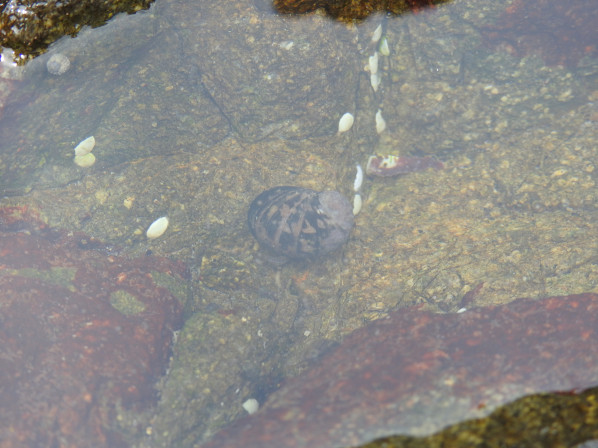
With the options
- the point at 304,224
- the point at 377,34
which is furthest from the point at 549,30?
the point at 304,224

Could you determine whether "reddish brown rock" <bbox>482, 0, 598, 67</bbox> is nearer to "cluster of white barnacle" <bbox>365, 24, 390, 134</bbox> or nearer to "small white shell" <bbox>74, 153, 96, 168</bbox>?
"cluster of white barnacle" <bbox>365, 24, 390, 134</bbox>

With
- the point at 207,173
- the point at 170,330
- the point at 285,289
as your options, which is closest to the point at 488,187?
the point at 285,289

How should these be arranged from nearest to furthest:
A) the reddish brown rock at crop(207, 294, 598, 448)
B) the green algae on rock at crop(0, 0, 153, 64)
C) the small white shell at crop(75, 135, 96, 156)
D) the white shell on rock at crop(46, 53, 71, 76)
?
the reddish brown rock at crop(207, 294, 598, 448)
the green algae on rock at crop(0, 0, 153, 64)
the white shell on rock at crop(46, 53, 71, 76)
the small white shell at crop(75, 135, 96, 156)

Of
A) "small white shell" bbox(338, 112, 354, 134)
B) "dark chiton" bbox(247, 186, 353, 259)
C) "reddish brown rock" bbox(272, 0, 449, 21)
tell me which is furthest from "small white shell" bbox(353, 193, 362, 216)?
"reddish brown rock" bbox(272, 0, 449, 21)

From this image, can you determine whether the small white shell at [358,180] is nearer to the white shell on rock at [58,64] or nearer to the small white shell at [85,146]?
the small white shell at [85,146]

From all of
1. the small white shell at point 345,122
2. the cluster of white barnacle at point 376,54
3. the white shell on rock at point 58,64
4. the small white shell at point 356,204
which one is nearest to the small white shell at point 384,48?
the cluster of white barnacle at point 376,54

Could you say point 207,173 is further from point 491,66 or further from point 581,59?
point 581,59
